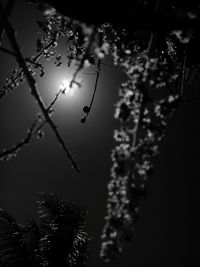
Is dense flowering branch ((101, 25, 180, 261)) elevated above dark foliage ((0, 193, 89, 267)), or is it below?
below

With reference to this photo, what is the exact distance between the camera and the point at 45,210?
5898mm

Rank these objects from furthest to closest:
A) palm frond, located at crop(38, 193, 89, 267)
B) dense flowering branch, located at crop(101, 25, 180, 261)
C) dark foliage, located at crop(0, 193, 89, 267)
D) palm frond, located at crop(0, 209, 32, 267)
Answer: palm frond, located at crop(38, 193, 89, 267), dark foliage, located at crop(0, 193, 89, 267), palm frond, located at crop(0, 209, 32, 267), dense flowering branch, located at crop(101, 25, 180, 261)

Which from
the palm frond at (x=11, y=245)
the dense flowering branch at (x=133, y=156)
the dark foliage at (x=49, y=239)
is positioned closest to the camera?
the dense flowering branch at (x=133, y=156)

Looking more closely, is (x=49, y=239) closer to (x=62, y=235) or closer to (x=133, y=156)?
(x=62, y=235)

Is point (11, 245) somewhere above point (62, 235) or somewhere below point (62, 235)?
below

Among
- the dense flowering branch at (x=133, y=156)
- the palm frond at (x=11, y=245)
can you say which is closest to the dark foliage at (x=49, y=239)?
the palm frond at (x=11, y=245)

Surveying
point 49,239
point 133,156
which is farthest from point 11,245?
point 133,156

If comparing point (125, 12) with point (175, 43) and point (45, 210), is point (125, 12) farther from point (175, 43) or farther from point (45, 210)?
point (45, 210)

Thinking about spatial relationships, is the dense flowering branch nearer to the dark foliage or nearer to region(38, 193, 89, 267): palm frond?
the dark foliage

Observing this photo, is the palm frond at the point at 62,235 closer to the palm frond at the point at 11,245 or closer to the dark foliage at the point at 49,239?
the dark foliage at the point at 49,239

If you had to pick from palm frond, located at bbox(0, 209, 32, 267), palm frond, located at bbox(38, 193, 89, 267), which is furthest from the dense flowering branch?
palm frond, located at bbox(38, 193, 89, 267)

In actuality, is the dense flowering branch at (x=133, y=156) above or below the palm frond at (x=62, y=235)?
below

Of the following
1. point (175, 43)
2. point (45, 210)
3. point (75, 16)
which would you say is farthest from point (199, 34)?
point (45, 210)

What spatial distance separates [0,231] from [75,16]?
195 inches
